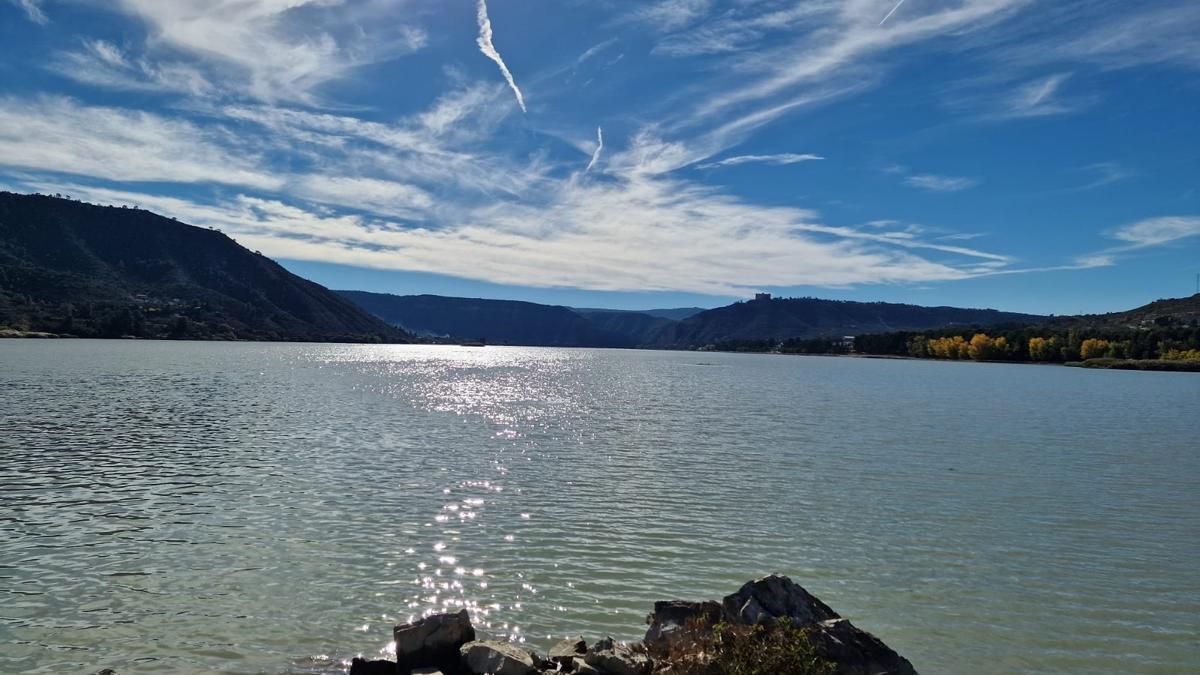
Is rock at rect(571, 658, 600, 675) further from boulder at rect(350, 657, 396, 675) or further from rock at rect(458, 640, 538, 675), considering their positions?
boulder at rect(350, 657, 396, 675)

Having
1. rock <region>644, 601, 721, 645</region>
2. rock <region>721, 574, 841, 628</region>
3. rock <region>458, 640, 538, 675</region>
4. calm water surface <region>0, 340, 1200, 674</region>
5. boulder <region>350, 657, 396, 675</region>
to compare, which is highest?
rock <region>721, 574, 841, 628</region>

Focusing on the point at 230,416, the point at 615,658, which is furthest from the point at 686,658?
the point at 230,416

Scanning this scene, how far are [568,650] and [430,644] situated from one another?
2862mm

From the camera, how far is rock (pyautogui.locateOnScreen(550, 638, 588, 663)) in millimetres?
14094

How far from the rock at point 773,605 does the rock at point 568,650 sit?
3.18 metres

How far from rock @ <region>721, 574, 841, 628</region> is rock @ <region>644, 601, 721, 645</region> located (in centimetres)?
37

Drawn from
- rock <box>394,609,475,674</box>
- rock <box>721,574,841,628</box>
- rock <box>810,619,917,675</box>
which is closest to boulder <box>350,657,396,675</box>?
rock <box>394,609,475,674</box>

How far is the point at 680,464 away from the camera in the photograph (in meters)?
41.2

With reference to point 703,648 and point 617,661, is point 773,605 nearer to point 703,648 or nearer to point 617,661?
point 703,648

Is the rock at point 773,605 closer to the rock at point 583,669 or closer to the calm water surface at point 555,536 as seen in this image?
the rock at point 583,669

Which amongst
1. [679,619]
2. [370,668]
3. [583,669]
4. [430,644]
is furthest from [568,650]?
[370,668]

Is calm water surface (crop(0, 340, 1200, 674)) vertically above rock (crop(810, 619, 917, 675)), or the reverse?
rock (crop(810, 619, 917, 675))

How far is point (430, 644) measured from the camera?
1395 centimetres

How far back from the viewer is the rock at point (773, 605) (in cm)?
1388
